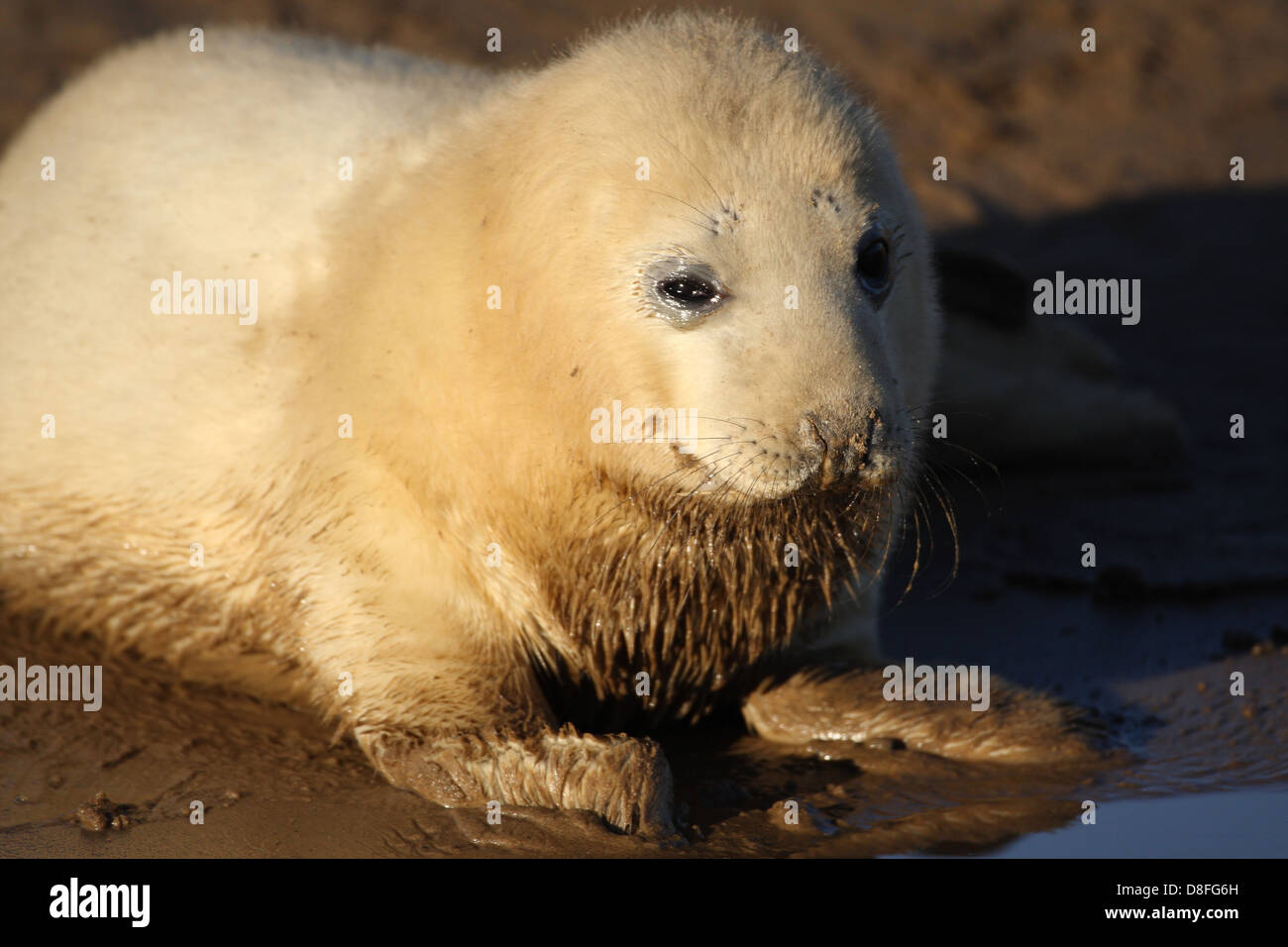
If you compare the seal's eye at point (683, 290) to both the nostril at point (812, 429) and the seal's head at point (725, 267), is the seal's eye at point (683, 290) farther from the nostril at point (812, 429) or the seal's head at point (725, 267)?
the nostril at point (812, 429)

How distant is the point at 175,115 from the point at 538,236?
1.59m

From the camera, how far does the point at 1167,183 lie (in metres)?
8.65

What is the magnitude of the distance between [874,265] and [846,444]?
526 millimetres

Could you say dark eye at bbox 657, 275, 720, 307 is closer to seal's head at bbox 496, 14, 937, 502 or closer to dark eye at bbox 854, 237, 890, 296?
seal's head at bbox 496, 14, 937, 502

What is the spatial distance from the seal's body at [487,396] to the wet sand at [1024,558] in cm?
18

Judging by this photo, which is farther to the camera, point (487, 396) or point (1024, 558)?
point (1024, 558)

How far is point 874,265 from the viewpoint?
3779 mm

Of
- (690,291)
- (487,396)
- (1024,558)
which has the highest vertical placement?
(690,291)

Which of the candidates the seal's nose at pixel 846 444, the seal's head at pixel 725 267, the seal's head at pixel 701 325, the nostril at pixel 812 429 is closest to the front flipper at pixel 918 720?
the seal's head at pixel 701 325

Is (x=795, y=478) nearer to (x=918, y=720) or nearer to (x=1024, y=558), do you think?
(x=918, y=720)

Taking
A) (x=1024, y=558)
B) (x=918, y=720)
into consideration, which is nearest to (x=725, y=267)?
(x=918, y=720)

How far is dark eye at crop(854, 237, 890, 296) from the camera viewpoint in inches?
146

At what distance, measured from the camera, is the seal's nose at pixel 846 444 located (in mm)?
3422

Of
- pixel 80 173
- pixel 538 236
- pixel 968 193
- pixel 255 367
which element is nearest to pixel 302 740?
pixel 255 367
